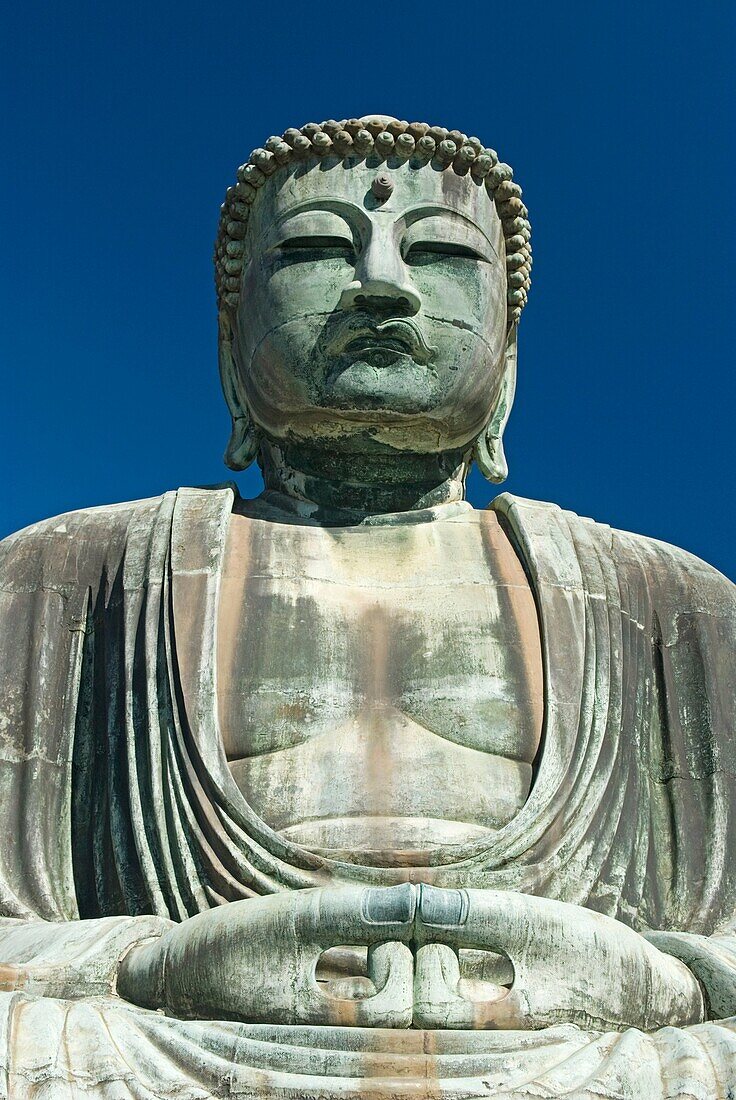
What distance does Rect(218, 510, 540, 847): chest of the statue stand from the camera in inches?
367

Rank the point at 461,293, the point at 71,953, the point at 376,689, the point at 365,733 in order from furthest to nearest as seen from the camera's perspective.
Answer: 1. the point at 461,293
2. the point at 376,689
3. the point at 365,733
4. the point at 71,953

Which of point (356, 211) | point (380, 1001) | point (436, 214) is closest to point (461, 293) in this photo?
point (436, 214)

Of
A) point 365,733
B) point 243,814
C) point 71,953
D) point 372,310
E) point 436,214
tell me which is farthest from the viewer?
point 436,214

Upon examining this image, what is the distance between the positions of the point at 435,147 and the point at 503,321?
103cm

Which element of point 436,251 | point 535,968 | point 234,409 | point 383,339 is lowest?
point 535,968

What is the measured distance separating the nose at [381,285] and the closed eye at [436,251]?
0.21m

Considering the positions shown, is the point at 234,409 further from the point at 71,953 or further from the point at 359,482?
the point at 71,953

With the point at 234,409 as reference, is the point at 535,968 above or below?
below

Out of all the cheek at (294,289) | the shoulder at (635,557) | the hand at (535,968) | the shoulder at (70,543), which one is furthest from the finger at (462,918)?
the cheek at (294,289)

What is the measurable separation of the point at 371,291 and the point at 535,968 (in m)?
3.99

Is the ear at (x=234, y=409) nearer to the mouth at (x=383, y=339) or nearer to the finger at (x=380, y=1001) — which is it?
the mouth at (x=383, y=339)

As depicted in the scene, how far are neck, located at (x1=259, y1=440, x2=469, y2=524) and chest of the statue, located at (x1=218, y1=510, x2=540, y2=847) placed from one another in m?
0.43

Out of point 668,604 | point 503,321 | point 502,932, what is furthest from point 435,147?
point 502,932

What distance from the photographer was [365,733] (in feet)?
31.6
